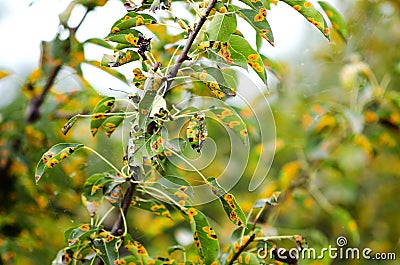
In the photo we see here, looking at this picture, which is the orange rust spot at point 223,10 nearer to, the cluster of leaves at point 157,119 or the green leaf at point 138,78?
the cluster of leaves at point 157,119

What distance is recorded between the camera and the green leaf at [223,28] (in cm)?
59

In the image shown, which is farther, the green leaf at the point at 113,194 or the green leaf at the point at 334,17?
the green leaf at the point at 334,17

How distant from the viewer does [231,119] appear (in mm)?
664

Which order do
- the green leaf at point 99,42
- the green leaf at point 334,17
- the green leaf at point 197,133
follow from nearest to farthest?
1. the green leaf at point 197,133
2. the green leaf at point 334,17
3. the green leaf at point 99,42

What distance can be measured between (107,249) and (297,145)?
0.92 metres

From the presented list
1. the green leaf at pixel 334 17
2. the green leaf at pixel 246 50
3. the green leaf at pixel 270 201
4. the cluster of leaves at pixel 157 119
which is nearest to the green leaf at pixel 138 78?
the cluster of leaves at pixel 157 119

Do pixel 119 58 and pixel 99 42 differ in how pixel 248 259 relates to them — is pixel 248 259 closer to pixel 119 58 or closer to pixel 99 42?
pixel 119 58

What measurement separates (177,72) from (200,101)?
14 cm

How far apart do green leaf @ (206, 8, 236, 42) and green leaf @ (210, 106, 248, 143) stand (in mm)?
95

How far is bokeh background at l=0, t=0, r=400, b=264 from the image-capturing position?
1039 mm

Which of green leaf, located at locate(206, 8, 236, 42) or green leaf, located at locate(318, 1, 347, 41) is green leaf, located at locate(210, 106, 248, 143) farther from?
green leaf, located at locate(318, 1, 347, 41)

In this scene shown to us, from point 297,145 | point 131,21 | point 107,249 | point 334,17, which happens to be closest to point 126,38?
point 131,21

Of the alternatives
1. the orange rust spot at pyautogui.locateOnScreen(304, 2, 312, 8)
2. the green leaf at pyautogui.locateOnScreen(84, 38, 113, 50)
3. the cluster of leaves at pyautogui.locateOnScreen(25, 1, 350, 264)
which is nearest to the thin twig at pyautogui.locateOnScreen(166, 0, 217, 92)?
the cluster of leaves at pyautogui.locateOnScreen(25, 1, 350, 264)

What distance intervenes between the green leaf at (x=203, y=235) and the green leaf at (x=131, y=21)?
0.22 metres
